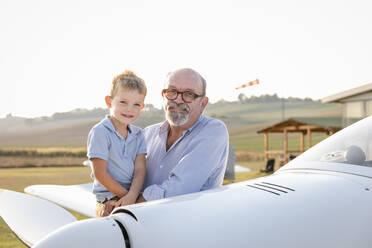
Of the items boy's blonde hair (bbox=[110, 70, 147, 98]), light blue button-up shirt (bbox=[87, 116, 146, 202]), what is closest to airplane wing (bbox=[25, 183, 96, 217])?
light blue button-up shirt (bbox=[87, 116, 146, 202])

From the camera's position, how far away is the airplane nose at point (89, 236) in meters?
1.65

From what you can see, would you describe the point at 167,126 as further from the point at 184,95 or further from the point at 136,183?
the point at 136,183

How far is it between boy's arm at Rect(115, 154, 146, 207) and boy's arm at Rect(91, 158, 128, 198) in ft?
0.28

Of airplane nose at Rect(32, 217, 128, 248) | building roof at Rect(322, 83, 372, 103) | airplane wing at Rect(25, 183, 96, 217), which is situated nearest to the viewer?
airplane nose at Rect(32, 217, 128, 248)

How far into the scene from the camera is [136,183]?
2.98m

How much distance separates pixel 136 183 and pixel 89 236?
130 cm

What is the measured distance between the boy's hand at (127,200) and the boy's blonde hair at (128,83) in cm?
71

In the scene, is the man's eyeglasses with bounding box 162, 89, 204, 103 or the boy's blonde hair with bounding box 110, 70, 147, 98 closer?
the boy's blonde hair with bounding box 110, 70, 147, 98

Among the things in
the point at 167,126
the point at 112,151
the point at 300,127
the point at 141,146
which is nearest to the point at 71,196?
the point at 167,126

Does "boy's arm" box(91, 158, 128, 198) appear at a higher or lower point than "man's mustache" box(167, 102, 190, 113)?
lower

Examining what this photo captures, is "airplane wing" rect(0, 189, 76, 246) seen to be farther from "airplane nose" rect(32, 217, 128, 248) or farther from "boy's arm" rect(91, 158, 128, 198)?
"airplane nose" rect(32, 217, 128, 248)

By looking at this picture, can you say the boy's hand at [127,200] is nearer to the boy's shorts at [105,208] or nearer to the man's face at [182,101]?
the boy's shorts at [105,208]

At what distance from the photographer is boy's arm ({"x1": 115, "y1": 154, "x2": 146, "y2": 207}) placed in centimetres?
283

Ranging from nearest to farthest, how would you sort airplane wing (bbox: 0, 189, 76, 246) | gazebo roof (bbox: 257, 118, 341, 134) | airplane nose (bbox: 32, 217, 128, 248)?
1. airplane nose (bbox: 32, 217, 128, 248)
2. airplane wing (bbox: 0, 189, 76, 246)
3. gazebo roof (bbox: 257, 118, 341, 134)
